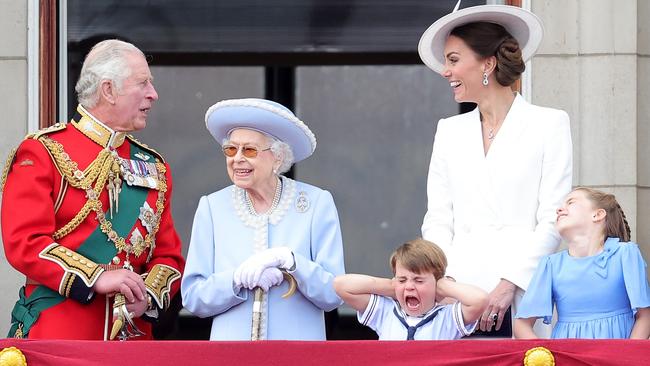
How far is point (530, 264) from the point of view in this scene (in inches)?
198

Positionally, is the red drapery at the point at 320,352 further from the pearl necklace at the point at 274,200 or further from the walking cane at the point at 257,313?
the pearl necklace at the point at 274,200

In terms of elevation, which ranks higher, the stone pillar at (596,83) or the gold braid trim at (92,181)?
the stone pillar at (596,83)

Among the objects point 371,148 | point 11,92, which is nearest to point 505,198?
point 11,92

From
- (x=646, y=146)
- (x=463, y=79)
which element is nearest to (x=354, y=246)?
(x=646, y=146)

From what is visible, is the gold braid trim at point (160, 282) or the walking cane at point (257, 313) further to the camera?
the gold braid trim at point (160, 282)

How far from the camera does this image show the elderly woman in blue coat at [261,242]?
16.3ft

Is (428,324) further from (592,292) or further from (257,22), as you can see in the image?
(257,22)

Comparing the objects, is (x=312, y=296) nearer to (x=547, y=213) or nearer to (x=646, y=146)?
(x=547, y=213)

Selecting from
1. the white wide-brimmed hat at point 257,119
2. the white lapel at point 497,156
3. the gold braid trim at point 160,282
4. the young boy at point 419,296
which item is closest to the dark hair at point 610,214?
the white lapel at point 497,156

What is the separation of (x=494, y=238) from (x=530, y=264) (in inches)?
7.1

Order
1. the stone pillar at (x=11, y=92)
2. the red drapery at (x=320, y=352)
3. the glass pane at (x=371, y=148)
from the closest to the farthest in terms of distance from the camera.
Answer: the red drapery at (x=320, y=352) < the stone pillar at (x=11, y=92) < the glass pane at (x=371, y=148)

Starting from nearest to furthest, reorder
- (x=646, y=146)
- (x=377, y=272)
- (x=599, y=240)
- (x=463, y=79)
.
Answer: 1. (x=599, y=240)
2. (x=463, y=79)
3. (x=646, y=146)
4. (x=377, y=272)

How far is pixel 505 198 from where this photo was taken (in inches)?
203

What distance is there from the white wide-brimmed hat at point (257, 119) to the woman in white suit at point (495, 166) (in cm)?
54
